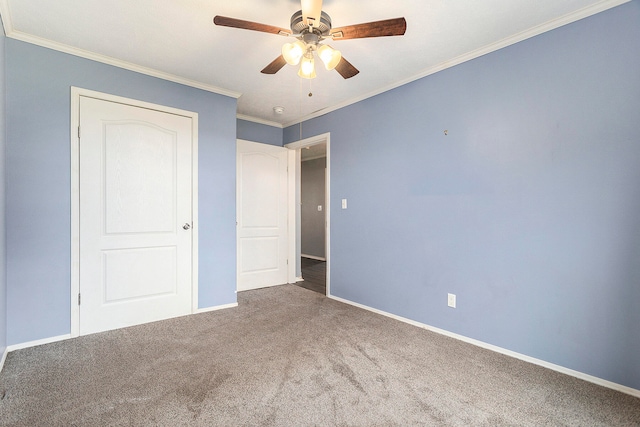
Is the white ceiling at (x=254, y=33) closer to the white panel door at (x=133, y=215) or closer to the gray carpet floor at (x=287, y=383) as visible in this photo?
the white panel door at (x=133, y=215)

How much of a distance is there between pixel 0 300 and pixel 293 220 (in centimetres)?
314

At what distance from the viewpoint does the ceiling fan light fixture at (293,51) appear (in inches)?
74.5

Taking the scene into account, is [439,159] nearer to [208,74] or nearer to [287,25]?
[287,25]

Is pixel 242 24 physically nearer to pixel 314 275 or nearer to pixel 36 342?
pixel 36 342

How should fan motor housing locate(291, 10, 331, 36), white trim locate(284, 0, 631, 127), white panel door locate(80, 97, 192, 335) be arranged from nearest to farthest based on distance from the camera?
1. fan motor housing locate(291, 10, 331, 36)
2. white trim locate(284, 0, 631, 127)
3. white panel door locate(80, 97, 192, 335)

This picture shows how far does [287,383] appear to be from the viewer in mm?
1949

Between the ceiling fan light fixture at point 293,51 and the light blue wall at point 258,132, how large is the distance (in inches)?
96.7

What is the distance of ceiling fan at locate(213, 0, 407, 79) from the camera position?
5.49 feet

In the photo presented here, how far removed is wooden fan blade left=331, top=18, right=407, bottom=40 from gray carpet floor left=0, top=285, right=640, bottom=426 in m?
2.10

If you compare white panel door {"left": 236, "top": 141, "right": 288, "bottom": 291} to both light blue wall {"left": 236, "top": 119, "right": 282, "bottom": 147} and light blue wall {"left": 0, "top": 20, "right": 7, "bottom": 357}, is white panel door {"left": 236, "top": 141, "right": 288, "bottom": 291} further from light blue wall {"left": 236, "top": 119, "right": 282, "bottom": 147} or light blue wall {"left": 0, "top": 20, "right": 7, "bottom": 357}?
light blue wall {"left": 0, "top": 20, "right": 7, "bottom": 357}

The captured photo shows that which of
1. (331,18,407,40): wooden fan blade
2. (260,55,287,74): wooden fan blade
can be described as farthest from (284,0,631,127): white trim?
(260,55,287,74): wooden fan blade

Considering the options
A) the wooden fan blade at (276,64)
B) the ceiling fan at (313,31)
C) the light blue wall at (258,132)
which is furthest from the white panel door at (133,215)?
the ceiling fan at (313,31)

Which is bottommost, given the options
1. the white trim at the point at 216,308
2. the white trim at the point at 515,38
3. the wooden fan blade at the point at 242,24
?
the white trim at the point at 216,308

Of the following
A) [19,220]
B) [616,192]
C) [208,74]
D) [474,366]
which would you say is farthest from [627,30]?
[19,220]
